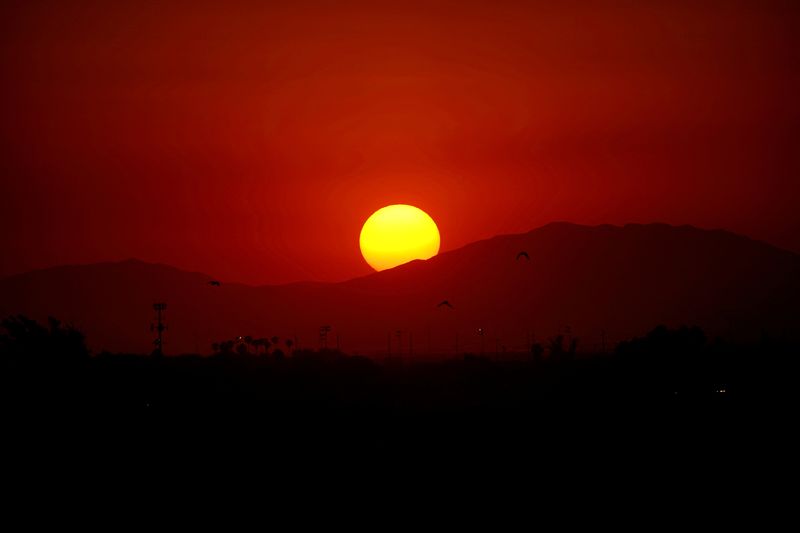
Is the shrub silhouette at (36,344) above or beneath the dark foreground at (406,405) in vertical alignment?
above

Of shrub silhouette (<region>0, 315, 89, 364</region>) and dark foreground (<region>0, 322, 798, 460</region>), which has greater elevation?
shrub silhouette (<region>0, 315, 89, 364</region>)

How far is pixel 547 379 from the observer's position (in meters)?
163

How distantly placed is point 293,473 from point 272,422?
2953 centimetres

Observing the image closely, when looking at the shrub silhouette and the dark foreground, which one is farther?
the shrub silhouette

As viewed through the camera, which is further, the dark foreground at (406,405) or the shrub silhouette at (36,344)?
the shrub silhouette at (36,344)

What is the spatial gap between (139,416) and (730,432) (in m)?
44.9

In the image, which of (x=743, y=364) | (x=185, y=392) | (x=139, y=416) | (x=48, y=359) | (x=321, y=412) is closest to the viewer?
(x=139, y=416)

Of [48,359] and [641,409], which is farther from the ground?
[48,359]

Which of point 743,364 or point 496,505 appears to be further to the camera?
point 743,364

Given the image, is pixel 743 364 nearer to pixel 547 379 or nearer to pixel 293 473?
pixel 547 379

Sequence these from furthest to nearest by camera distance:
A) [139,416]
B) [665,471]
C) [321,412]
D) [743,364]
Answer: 1. [743,364]
2. [321,412]
3. [139,416]
4. [665,471]

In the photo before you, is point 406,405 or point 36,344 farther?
point 406,405

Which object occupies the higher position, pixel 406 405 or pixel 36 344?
pixel 36 344

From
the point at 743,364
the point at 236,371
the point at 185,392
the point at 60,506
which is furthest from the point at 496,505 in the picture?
the point at 236,371
